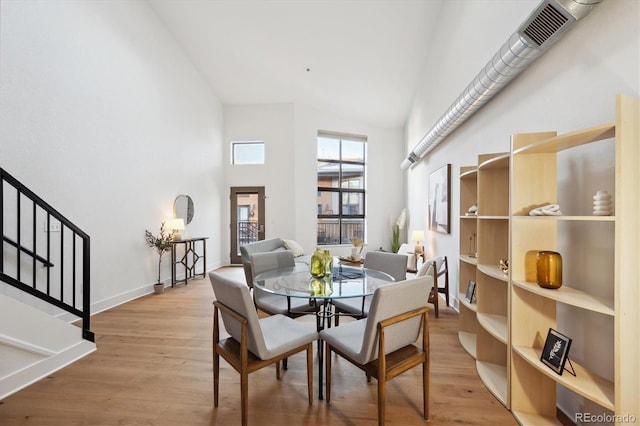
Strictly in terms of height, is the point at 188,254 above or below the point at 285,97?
below

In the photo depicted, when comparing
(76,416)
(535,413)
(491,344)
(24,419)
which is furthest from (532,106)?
(24,419)

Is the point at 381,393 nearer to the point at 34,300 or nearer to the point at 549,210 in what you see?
the point at 549,210

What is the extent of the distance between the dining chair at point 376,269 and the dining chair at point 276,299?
0.29 metres

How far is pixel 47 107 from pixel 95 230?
1.54 meters

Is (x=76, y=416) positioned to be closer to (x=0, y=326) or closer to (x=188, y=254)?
(x=0, y=326)

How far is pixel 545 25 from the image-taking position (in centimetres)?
178

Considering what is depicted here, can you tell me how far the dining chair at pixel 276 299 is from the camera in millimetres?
2523

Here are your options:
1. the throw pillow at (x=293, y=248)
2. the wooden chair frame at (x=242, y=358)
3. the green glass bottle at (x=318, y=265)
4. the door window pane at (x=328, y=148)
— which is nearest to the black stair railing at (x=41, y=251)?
the wooden chair frame at (x=242, y=358)

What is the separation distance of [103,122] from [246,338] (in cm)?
390

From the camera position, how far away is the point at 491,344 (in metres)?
2.37

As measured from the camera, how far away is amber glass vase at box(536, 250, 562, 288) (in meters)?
1.61

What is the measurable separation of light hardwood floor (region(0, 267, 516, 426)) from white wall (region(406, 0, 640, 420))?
2.39 feet

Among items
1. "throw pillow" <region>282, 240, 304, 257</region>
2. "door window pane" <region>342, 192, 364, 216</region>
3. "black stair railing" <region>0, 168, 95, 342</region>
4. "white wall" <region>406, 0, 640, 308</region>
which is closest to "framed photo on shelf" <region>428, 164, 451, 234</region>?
"white wall" <region>406, 0, 640, 308</region>

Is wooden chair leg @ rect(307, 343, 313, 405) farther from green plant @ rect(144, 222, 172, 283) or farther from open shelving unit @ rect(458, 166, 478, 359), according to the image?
green plant @ rect(144, 222, 172, 283)
